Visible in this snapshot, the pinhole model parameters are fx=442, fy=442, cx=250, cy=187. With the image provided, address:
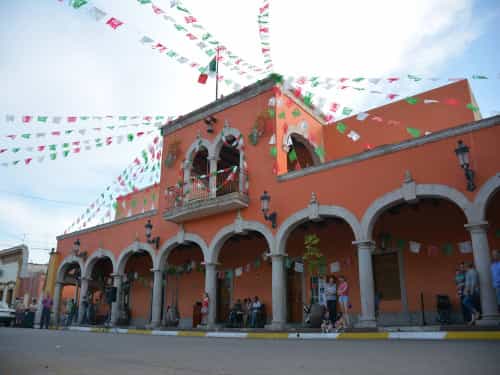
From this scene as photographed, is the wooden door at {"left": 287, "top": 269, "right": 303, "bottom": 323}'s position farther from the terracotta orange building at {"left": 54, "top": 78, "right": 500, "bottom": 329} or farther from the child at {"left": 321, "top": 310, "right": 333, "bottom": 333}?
the child at {"left": 321, "top": 310, "right": 333, "bottom": 333}

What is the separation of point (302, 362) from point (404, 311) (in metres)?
7.74

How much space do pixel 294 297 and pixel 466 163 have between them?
23.3 ft

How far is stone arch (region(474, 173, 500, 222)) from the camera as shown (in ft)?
30.4

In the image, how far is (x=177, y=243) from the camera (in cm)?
1594

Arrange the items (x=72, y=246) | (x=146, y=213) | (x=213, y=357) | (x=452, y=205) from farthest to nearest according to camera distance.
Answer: (x=72, y=246) → (x=146, y=213) → (x=452, y=205) → (x=213, y=357)

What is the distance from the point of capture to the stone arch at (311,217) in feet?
37.0

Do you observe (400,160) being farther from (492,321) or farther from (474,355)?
(474,355)

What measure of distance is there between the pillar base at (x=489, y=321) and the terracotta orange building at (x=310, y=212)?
75 mm

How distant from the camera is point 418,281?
38.5 feet

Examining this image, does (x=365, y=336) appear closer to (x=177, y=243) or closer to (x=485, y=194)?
(x=485, y=194)

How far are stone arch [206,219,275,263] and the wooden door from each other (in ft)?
5.23

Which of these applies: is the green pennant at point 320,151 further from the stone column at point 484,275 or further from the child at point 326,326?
the stone column at point 484,275

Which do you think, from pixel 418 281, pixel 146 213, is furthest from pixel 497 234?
pixel 146 213

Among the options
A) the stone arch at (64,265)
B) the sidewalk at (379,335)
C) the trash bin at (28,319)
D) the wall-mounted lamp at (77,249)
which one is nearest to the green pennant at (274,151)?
the sidewalk at (379,335)
